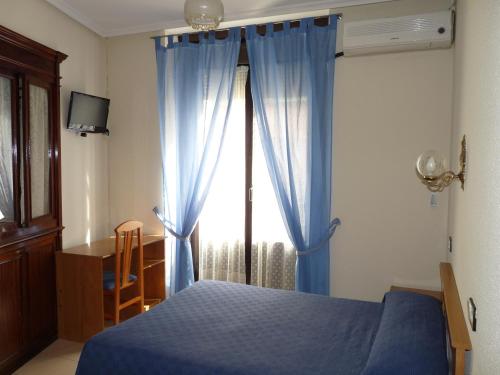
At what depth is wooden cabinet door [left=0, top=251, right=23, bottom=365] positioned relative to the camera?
2557 mm

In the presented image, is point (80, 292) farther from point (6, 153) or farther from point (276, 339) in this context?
point (276, 339)

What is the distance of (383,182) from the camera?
3066 millimetres

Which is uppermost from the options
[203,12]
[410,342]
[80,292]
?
[203,12]

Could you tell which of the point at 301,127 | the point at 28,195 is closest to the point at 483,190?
the point at 301,127

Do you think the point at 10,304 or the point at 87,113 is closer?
the point at 10,304

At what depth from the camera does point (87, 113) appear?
3.36 meters

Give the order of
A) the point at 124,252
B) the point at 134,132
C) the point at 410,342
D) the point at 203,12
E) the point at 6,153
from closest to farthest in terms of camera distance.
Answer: the point at 410,342 → the point at 203,12 → the point at 6,153 → the point at 124,252 → the point at 134,132

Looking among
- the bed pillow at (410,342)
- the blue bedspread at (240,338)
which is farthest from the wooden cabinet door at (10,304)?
the bed pillow at (410,342)

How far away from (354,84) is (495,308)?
7.81ft

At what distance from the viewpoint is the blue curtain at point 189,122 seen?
3.41 meters

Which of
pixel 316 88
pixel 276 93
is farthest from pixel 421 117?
pixel 276 93

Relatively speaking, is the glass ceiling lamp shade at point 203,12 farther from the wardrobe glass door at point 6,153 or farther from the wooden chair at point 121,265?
the wooden chair at point 121,265

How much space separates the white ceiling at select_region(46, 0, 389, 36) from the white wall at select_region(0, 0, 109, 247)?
4.8 inches

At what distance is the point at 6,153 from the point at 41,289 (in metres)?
1.07
